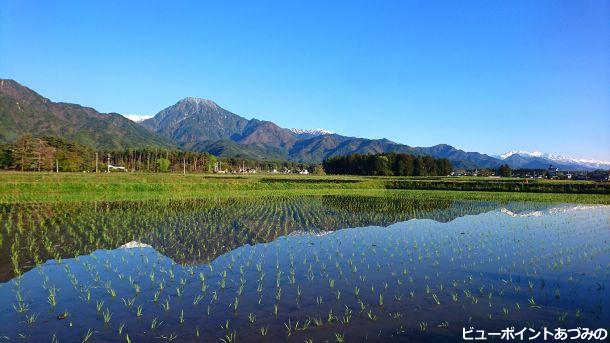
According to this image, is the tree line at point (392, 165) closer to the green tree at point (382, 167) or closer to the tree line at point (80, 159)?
the green tree at point (382, 167)

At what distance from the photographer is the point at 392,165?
131m

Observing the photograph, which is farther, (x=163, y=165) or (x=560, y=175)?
(x=560, y=175)

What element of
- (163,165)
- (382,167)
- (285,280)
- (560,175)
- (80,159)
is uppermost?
(80,159)

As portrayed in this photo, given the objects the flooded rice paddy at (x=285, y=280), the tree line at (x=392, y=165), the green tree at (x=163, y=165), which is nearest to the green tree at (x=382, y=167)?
the tree line at (x=392, y=165)

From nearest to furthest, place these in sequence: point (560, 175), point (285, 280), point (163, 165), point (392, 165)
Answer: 1. point (285, 280)
2. point (163, 165)
3. point (392, 165)
4. point (560, 175)

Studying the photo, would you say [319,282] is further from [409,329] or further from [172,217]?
[172,217]

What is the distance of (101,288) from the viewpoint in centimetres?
948

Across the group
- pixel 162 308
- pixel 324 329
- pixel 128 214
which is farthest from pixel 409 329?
pixel 128 214

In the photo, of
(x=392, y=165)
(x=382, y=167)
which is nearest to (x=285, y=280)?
(x=382, y=167)

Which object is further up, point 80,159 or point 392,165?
point 80,159

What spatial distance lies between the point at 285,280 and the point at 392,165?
409ft

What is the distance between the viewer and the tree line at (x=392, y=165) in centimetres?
12825

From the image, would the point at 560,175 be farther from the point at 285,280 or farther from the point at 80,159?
the point at 80,159

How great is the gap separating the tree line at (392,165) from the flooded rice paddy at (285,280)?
108307 millimetres
